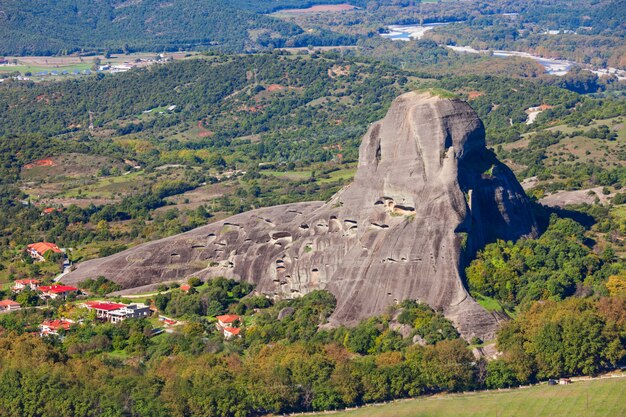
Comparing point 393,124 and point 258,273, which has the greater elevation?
point 393,124

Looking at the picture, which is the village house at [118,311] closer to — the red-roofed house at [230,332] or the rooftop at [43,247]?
the red-roofed house at [230,332]

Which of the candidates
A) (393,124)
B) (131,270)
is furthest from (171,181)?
(393,124)

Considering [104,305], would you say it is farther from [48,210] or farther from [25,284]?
[48,210]

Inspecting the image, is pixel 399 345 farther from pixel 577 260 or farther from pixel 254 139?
pixel 254 139

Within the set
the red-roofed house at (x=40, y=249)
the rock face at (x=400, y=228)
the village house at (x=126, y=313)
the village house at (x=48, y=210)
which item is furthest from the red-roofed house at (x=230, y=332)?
the village house at (x=48, y=210)

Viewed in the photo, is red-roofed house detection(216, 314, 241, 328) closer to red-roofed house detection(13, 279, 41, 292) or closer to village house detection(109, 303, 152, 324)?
village house detection(109, 303, 152, 324)

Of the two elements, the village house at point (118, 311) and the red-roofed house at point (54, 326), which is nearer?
the red-roofed house at point (54, 326)
